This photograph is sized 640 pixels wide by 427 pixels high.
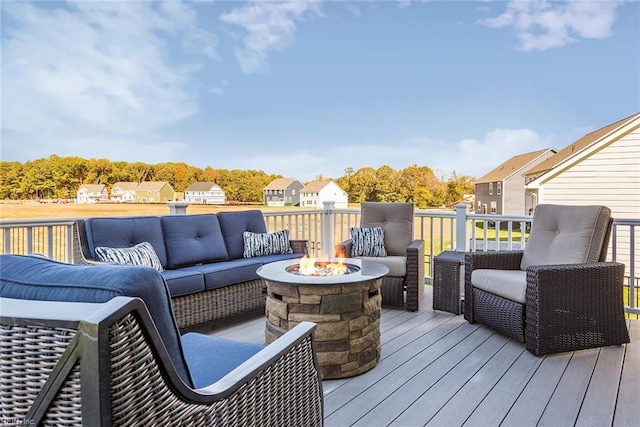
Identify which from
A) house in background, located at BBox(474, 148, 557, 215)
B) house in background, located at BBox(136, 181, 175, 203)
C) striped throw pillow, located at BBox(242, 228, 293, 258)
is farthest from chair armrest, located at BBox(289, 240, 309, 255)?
house in background, located at BBox(474, 148, 557, 215)

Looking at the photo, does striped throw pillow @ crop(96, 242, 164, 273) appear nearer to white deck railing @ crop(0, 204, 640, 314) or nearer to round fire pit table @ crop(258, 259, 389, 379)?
white deck railing @ crop(0, 204, 640, 314)

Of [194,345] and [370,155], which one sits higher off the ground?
[370,155]

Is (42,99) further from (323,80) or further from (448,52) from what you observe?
(448,52)

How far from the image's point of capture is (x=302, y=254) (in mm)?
4602

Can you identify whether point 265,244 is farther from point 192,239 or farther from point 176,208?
point 176,208

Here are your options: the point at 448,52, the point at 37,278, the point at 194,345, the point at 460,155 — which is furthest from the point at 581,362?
the point at 460,155

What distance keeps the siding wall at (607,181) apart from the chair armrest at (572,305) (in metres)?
4.10

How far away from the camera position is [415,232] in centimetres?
501

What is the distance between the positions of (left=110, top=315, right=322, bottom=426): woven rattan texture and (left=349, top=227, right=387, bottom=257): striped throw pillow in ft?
9.82

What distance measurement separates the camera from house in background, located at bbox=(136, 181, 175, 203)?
4902 millimetres

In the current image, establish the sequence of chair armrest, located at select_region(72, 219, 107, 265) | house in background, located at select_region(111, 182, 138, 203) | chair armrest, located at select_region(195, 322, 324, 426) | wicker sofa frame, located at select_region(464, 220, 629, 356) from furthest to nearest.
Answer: house in background, located at select_region(111, 182, 138, 203)
chair armrest, located at select_region(72, 219, 107, 265)
wicker sofa frame, located at select_region(464, 220, 629, 356)
chair armrest, located at select_region(195, 322, 324, 426)

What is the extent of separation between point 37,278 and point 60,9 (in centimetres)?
629

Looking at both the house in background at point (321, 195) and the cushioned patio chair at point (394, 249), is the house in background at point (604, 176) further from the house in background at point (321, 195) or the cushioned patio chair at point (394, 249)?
the cushioned patio chair at point (394, 249)

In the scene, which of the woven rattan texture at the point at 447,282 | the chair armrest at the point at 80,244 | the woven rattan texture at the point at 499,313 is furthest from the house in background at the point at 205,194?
the woven rattan texture at the point at 499,313
